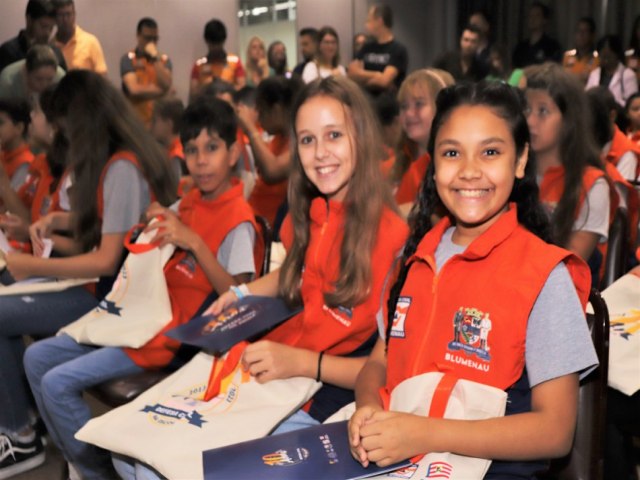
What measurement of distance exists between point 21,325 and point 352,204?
4.55 feet

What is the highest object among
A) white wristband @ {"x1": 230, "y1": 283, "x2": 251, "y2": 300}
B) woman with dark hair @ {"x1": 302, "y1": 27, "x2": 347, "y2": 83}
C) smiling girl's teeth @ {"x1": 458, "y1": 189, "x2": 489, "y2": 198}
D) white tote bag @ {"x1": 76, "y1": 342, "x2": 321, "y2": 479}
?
woman with dark hair @ {"x1": 302, "y1": 27, "x2": 347, "y2": 83}

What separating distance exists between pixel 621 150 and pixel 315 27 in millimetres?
5927

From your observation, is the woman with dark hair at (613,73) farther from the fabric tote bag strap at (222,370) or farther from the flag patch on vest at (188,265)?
the fabric tote bag strap at (222,370)

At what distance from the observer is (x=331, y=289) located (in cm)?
183

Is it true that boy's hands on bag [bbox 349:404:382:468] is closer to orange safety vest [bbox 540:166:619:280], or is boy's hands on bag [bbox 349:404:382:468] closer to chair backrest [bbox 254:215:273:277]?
chair backrest [bbox 254:215:273:277]

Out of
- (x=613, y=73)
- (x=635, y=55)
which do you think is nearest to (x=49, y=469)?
(x=613, y=73)

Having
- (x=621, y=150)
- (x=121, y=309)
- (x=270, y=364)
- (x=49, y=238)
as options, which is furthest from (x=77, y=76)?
(x=621, y=150)

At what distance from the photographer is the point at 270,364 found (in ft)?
5.57

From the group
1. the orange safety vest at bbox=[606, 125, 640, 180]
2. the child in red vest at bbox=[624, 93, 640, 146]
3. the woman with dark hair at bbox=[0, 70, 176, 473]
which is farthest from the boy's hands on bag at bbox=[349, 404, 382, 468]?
the child in red vest at bbox=[624, 93, 640, 146]

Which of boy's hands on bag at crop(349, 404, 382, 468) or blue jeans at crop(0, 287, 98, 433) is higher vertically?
boy's hands on bag at crop(349, 404, 382, 468)

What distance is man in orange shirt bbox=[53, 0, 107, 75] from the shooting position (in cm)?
623

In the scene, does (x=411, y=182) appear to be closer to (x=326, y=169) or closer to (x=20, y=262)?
(x=326, y=169)

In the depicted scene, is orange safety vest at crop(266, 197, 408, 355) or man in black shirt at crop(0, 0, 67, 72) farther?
man in black shirt at crop(0, 0, 67, 72)

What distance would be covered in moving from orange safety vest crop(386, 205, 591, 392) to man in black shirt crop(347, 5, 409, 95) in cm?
551
